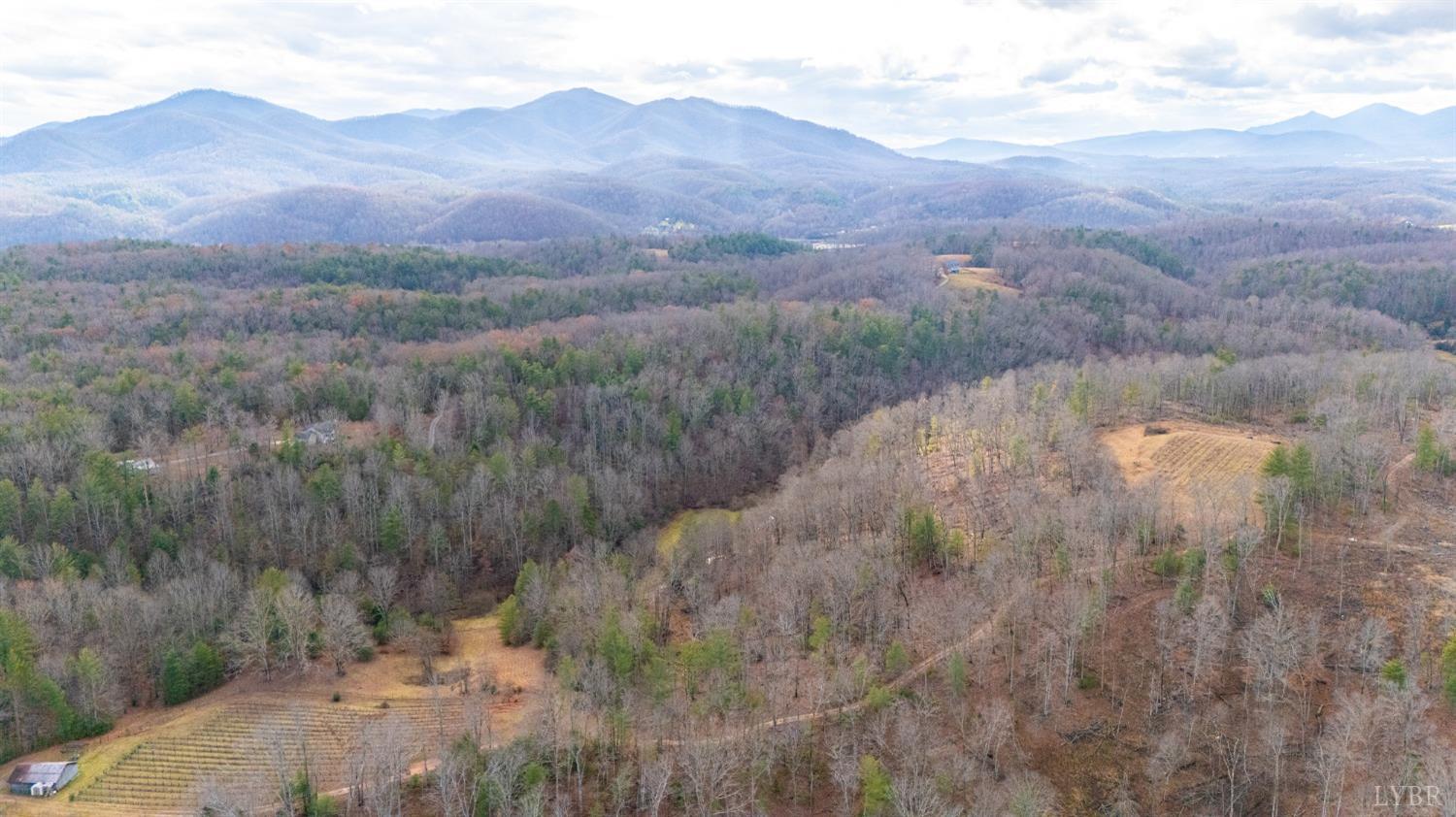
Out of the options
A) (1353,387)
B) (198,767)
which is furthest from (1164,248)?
(198,767)

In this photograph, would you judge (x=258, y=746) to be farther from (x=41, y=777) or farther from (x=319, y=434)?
(x=319, y=434)

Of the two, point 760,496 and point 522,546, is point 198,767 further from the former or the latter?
point 760,496

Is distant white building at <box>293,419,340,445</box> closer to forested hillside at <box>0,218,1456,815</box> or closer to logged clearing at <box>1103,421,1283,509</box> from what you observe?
forested hillside at <box>0,218,1456,815</box>

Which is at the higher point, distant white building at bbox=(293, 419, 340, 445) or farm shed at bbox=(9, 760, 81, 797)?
distant white building at bbox=(293, 419, 340, 445)

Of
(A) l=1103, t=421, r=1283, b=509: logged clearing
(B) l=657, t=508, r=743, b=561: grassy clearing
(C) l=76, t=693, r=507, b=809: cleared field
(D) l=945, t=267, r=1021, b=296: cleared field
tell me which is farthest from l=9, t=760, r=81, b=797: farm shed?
(D) l=945, t=267, r=1021, b=296: cleared field

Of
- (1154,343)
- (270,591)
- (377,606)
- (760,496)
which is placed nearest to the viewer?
→ (270,591)

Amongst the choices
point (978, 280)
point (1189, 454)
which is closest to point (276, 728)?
point (1189, 454)

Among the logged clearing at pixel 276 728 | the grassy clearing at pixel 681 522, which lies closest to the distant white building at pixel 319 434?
the logged clearing at pixel 276 728
